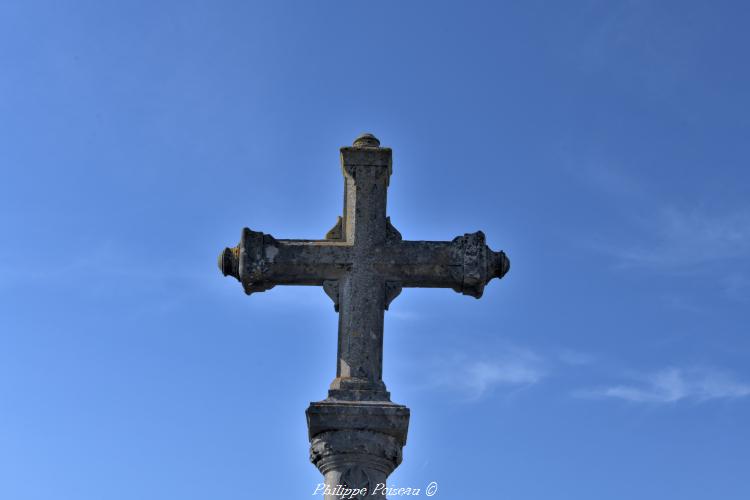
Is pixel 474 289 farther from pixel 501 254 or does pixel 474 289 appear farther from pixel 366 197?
pixel 366 197

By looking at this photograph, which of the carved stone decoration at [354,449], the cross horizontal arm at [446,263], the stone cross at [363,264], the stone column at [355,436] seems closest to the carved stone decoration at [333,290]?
the stone cross at [363,264]

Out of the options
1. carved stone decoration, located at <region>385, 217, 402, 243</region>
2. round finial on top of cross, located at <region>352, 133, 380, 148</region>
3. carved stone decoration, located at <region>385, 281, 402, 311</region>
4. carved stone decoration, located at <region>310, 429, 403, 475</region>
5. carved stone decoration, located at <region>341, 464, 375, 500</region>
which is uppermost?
round finial on top of cross, located at <region>352, 133, 380, 148</region>

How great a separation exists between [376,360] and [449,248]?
1027 millimetres

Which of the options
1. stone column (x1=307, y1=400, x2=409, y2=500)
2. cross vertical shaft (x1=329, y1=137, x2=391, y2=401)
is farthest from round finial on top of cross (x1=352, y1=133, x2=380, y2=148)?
stone column (x1=307, y1=400, x2=409, y2=500)

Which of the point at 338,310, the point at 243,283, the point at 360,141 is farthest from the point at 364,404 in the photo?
the point at 360,141

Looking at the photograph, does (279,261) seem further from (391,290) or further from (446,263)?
(446,263)

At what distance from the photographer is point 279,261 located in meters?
7.78

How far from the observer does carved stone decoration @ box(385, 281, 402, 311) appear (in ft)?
25.4

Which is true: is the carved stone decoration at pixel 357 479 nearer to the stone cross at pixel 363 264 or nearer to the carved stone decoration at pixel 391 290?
the stone cross at pixel 363 264

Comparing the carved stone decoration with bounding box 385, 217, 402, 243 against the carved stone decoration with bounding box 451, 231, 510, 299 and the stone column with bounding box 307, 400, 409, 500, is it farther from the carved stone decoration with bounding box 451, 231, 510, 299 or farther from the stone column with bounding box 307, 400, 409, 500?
the stone column with bounding box 307, 400, 409, 500

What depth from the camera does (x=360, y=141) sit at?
807 cm

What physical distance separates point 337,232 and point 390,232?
396 mm

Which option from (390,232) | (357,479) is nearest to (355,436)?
(357,479)

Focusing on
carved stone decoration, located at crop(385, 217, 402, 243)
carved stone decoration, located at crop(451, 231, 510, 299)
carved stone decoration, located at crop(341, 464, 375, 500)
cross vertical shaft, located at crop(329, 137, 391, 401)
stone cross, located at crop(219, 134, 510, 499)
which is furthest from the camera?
carved stone decoration, located at crop(385, 217, 402, 243)
